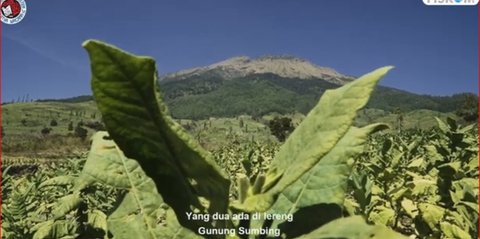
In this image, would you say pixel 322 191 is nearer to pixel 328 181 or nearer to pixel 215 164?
pixel 328 181

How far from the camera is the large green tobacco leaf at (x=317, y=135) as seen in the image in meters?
0.98

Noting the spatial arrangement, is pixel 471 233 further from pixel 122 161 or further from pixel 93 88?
pixel 93 88

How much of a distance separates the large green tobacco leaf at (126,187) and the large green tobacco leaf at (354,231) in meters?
0.55

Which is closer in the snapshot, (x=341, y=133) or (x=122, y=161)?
Answer: (x=341, y=133)

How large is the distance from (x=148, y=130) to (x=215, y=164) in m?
0.15

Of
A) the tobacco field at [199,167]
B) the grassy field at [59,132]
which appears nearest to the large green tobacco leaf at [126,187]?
the tobacco field at [199,167]

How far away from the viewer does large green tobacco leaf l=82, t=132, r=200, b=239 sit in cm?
144

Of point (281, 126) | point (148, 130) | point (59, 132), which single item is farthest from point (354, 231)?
point (59, 132)

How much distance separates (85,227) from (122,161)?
3.70m

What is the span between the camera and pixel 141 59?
35.5 inches

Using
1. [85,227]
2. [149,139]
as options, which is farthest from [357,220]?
[85,227]

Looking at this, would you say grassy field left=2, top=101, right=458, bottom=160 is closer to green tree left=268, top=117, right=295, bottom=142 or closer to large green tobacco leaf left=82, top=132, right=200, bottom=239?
green tree left=268, top=117, right=295, bottom=142

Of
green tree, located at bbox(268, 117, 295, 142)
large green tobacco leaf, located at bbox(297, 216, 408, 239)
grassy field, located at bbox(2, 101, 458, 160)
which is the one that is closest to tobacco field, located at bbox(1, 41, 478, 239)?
large green tobacco leaf, located at bbox(297, 216, 408, 239)

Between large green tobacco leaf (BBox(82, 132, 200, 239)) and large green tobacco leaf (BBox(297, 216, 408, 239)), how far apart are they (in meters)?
0.55
